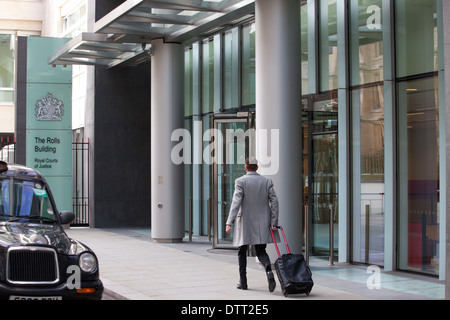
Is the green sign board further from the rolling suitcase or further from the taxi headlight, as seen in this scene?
the taxi headlight

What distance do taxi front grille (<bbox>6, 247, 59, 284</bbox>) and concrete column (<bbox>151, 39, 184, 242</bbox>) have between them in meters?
8.89

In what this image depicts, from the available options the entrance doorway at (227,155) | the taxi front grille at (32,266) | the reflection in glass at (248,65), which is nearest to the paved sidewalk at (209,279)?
the entrance doorway at (227,155)

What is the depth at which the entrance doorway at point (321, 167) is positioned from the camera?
44.4ft

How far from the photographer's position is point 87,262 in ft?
26.1

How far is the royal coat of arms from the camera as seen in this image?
1970cm

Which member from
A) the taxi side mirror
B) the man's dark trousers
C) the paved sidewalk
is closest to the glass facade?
the paved sidewalk

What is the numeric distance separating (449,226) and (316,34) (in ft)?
22.5

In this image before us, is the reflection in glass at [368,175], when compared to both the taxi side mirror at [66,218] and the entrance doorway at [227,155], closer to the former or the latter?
the entrance doorway at [227,155]

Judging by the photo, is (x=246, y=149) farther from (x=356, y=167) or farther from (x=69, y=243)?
(x=69, y=243)

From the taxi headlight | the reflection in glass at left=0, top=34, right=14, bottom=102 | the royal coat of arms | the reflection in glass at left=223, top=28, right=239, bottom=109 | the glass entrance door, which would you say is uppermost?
the reflection in glass at left=0, top=34, right=14, bottom=102

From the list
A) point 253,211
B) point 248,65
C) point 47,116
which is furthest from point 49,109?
point 253,211

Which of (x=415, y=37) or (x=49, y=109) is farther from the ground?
(x=415, y=37)

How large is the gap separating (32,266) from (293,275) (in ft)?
11.4

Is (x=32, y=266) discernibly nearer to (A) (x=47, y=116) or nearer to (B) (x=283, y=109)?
(B) (x=283, y=109)
